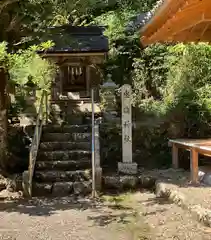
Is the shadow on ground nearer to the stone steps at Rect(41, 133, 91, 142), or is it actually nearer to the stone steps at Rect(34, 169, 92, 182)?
the stone steps at Rect(34, 169, 92, 182)

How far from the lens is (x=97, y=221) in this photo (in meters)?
6.76

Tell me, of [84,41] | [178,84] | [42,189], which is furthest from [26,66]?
[178,84]

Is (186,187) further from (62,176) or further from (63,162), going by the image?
(63,162)

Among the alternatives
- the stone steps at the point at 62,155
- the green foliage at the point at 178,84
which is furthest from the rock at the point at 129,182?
the green foliage at the point at 178,84

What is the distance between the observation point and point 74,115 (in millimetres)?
13188

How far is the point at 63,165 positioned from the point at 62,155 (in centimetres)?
46

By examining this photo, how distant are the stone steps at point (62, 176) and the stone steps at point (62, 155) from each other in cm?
83

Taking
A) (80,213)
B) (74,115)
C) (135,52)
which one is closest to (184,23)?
(80,213)

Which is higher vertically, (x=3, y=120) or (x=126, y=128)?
(x=3, y=120)

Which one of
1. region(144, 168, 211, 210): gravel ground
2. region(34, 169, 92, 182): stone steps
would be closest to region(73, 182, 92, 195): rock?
region(34, 169, 92, 182): stone steps

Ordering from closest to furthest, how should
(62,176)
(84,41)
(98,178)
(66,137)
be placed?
(98,178) → (62,176) → (66,137) → (84,41)

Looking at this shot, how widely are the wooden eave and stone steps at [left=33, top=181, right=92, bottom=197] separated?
426 centimetres

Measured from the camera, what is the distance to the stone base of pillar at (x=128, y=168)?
9891mm

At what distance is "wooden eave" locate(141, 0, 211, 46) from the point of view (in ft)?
13.1
